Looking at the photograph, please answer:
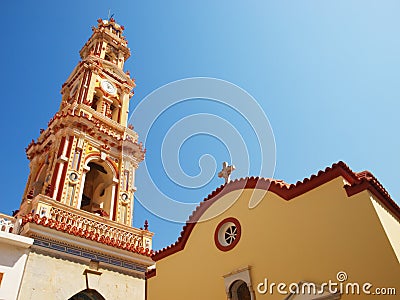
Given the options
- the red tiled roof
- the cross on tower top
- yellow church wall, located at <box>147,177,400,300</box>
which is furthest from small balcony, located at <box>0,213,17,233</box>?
the cross on tower top

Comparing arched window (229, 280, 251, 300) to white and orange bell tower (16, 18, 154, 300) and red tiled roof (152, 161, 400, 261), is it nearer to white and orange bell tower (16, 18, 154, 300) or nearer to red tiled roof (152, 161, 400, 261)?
white and orange bell tower (16, 18, 154, 300)

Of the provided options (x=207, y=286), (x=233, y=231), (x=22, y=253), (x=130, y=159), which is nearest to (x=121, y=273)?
(x=22, y=253)

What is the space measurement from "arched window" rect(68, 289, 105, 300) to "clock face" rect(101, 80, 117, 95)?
9.34 meters

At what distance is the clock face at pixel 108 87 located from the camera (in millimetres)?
15078

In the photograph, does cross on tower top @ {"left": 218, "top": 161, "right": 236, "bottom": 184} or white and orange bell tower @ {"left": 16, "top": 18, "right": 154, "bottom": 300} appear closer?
white and orange bell tower @ {"left": 16, "top": 18, "right": 154, "bottom": 300}

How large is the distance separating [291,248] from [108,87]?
10742 mm

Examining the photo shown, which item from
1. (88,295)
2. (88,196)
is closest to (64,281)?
(88,295)

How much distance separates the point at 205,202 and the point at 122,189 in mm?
3194

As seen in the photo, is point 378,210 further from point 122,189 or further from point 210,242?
point 122,189

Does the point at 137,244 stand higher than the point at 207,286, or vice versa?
the point at 137,244

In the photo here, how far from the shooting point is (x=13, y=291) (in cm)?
675

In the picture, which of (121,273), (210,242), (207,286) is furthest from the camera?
(210,242)

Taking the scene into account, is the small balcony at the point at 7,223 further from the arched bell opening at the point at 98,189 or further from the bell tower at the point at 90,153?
the arched bell opening at the point at 98,189

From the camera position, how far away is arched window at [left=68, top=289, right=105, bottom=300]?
8.11m
